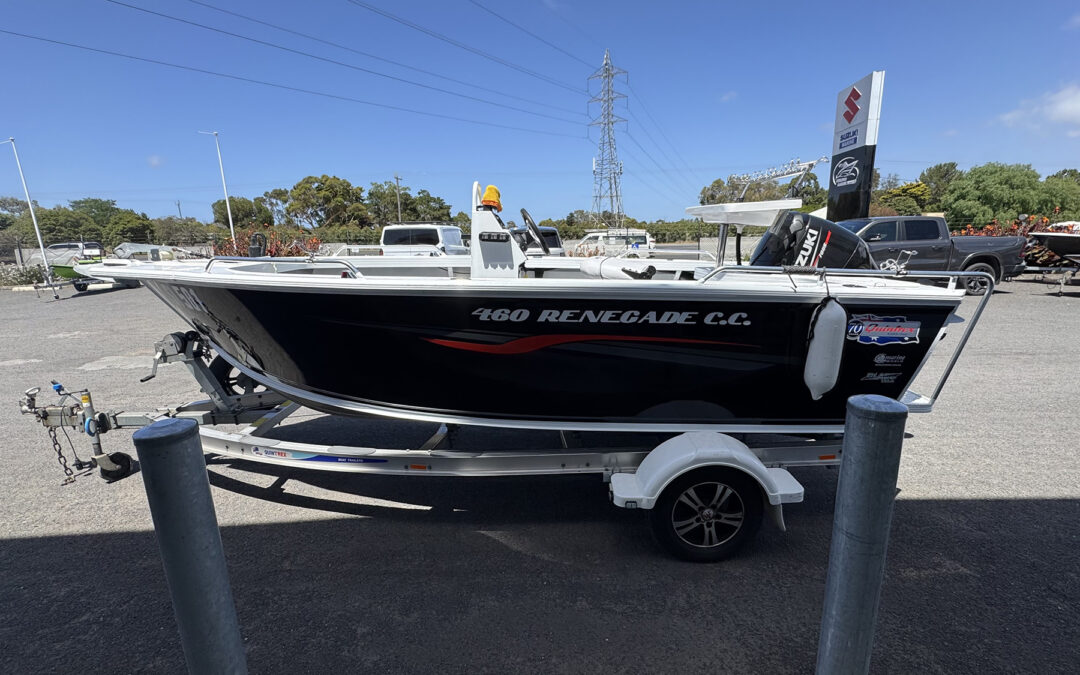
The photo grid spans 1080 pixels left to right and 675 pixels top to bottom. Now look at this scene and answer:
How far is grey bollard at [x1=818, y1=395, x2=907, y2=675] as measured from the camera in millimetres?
1376

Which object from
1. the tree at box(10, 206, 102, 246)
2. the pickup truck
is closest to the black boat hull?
the pickup truck

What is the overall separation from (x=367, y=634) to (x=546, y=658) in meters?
0.77

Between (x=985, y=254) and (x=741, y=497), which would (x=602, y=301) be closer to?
(x=741, y=497)

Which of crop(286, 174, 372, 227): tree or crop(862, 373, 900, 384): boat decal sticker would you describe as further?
crop(286, 174, 372, 227): tree

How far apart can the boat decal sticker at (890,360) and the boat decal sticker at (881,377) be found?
0.05 meters

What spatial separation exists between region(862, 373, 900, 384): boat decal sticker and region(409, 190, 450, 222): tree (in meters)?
48.9

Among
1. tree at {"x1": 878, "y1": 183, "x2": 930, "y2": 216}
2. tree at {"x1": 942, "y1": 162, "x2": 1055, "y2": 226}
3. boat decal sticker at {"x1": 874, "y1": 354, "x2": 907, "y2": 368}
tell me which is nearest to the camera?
boat decal sticker at {"x1": 874, "y1": 354, "x2": 907, "y2": 368}

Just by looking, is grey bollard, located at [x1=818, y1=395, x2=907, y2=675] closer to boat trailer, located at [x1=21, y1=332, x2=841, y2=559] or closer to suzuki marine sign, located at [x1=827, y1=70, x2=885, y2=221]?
boat trailer, located at [x1=21, y1=332, x2=841, y2=559]

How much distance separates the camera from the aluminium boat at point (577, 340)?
264 cm

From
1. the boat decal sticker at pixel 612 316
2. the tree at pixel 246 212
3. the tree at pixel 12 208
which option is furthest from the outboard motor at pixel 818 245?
the tree at pixel 12 208

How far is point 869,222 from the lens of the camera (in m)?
9.97

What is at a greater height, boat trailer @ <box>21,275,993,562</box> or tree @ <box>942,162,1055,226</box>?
tree @ <box>942,162,1055,226</box>

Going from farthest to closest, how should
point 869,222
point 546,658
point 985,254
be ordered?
point 985,254, point 869,222, point 546,658

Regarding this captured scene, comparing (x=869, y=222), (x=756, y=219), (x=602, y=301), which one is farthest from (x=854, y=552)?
(x=869, y=222)
